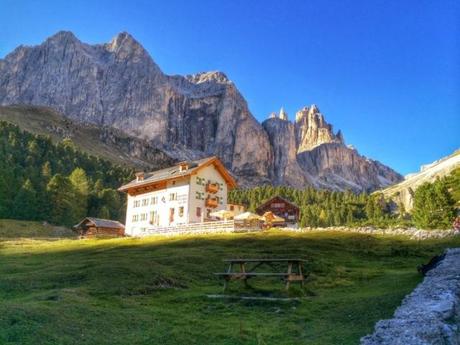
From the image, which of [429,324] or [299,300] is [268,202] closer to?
[299,300]

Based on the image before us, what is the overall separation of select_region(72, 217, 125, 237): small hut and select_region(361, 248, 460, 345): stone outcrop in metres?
74.2

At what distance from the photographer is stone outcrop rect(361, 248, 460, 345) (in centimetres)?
1302

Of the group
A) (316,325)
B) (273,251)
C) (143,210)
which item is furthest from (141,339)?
(143,210)

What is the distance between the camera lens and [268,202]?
360 feet

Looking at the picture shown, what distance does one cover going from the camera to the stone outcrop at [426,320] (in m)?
13.0

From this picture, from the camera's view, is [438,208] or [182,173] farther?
[438,208]

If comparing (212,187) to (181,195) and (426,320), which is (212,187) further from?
(426,320)

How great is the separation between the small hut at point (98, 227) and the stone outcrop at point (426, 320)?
7416cm

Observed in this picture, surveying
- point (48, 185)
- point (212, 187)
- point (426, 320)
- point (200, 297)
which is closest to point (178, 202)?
point (212, 187)

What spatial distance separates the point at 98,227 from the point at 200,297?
68.5 meters

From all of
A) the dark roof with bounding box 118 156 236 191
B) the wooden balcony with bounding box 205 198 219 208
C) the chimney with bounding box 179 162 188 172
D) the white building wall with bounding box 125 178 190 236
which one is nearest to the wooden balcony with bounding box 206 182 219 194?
the wooden balcony with bounding box 205 198 219 208

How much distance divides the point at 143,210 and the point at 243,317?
64.8 m

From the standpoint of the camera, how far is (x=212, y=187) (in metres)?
74.3

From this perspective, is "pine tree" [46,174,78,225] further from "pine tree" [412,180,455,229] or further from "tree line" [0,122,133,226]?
"pine tree" [412,180,455,229]
